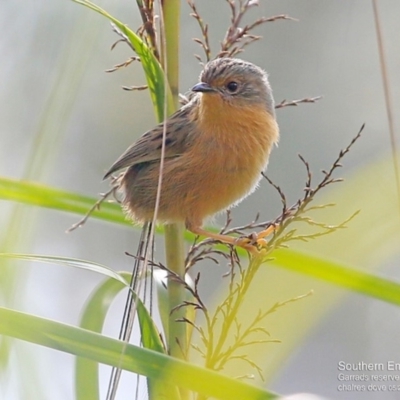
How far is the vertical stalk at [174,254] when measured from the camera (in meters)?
1.67

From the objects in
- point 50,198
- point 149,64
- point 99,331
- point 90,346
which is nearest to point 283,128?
point 149,64

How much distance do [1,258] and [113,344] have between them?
0.86ft

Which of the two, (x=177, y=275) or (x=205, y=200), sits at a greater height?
(x=205, y=200)

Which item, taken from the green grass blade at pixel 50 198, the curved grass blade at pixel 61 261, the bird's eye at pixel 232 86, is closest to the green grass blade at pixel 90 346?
the curved grass blade at pixel 61 261

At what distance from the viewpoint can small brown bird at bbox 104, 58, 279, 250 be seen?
2.58 m

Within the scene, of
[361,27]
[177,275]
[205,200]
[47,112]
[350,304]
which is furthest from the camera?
[361,27]

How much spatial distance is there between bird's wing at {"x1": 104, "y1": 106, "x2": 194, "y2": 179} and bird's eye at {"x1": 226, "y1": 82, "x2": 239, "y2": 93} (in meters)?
0.20

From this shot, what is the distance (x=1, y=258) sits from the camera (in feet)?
4.00

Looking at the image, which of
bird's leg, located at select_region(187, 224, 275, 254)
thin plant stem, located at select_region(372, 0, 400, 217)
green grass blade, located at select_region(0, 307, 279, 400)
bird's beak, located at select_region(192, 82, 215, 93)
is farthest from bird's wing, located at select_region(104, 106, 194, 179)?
green grass blade, located at select_region(0, 307, 279, 400)

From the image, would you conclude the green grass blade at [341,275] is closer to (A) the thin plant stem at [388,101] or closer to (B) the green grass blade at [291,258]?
(B) the green grass blade at [291,258]

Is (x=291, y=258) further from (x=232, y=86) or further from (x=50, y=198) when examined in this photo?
(x=232, y=86)

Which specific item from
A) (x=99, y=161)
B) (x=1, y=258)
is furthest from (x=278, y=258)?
(x=99, y=161)

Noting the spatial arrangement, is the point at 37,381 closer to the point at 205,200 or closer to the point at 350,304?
the point at 205,200

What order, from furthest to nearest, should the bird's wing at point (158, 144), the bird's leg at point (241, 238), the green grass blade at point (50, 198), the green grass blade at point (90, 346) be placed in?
the bird's wing at point (158, 144), the bird's leg at point (241, 238), the green grass blade at point (50, 198), the green grass blade at point (90, 346)
